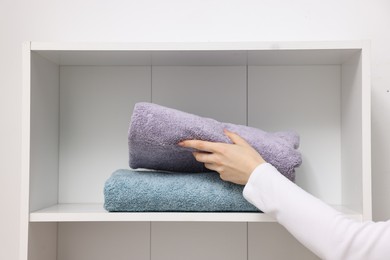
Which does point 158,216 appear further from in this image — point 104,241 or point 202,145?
point 104,241

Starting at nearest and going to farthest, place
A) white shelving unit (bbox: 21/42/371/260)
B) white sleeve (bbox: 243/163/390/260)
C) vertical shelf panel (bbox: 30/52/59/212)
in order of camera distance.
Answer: white sleeve (bbox: 243/163/390/260) → vertical shelf panel (bbox: 30/52/59/212) → white shelving unit (bbox: 21/42/371/260)

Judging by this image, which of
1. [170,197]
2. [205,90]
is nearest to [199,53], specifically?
[205,90]

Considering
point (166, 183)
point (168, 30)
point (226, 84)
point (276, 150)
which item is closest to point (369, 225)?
point (276, 150)

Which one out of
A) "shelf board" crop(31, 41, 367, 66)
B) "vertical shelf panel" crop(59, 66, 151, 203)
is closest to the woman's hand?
"shelf board" crop(31, 41, 367, 66)

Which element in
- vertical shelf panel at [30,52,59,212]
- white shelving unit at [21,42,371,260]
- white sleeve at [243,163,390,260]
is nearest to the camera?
white sleeve at [243,163,390,260]

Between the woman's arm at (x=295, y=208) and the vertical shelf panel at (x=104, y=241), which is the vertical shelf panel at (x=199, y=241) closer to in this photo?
the vertical shelf panel at (x=104, y=241)

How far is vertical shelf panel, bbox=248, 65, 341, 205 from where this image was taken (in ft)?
3.35

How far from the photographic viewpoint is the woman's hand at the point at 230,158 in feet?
2.54

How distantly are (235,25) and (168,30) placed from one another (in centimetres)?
15

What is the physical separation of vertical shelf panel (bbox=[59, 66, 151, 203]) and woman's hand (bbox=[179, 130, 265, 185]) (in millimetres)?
287

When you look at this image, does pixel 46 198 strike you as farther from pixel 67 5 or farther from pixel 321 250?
pixel 321 250

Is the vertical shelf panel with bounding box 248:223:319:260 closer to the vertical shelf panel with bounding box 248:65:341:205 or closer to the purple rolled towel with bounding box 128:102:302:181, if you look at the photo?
the vertical shelf panel with bounding box 248:65:341:205

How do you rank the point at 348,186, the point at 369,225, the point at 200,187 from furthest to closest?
1. the point at 348,186
2. the point at 200,187
3. the point at 369,225

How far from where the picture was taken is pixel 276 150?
2.70 feet
